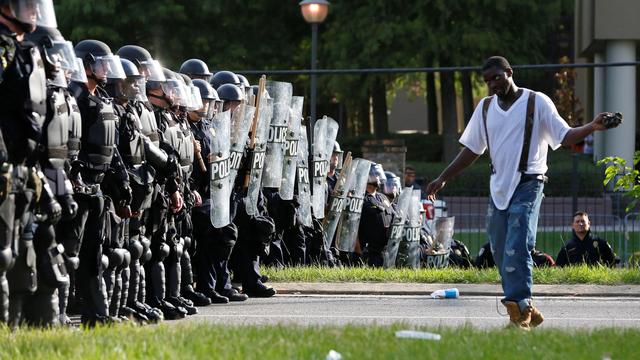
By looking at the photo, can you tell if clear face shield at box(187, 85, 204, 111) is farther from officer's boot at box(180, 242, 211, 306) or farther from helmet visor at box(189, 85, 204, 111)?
officer's boot at box(180, 242, 211, 306)

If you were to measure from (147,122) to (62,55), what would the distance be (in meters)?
1.70

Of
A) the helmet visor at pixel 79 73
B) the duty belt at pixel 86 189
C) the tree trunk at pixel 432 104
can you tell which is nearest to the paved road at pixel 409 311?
the duty belt at pixel 86 189

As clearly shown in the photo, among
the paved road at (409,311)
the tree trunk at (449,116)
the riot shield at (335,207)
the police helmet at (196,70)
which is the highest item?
the tree trunk at (449,116)

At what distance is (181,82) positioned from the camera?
452 inches

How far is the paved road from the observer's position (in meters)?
10.5

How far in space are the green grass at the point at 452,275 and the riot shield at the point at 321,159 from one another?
5.34 feet

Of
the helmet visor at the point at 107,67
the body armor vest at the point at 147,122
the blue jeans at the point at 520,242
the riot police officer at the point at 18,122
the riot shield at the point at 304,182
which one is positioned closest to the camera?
the riot police officer at the point at 18,122

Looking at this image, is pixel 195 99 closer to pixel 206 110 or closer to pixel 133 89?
pixel 206 110

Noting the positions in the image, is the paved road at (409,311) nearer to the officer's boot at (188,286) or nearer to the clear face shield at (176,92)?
the officer's boot at (188,286)

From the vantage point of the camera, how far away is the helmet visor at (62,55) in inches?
343

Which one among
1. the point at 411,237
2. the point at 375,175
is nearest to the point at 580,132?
the point at 375,175

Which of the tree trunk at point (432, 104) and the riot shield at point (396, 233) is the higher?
the tree trunk at point (432, 104)

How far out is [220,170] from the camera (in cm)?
1216

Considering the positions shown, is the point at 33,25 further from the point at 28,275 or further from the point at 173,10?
the point at 173,10
